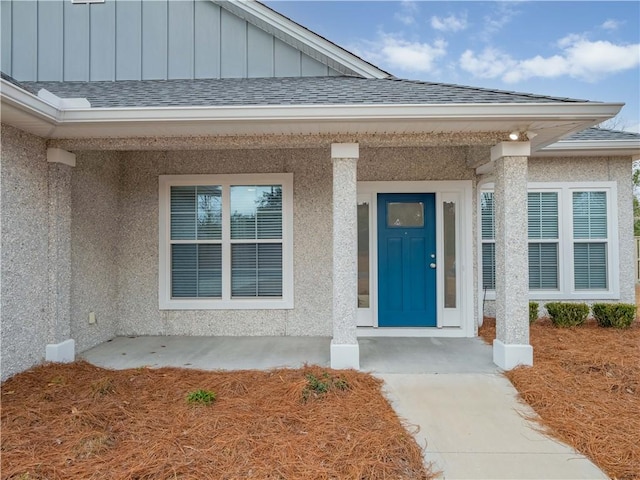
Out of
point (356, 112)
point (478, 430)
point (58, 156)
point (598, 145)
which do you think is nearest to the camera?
point (478, 430)

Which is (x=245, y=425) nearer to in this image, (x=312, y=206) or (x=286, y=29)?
(x=312, y=206)

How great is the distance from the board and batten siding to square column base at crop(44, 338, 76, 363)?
14.1 ft

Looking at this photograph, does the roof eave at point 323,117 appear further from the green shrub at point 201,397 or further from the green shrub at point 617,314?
the green shrub at point 617,314

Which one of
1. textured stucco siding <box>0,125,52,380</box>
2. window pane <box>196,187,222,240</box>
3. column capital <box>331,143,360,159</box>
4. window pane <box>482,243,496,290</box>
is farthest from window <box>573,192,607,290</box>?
textured stucco siding <box>0,125,52,380</box>

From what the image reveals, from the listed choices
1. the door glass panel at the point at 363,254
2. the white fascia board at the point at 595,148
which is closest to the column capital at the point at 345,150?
the door glass panel at the point at 363,254

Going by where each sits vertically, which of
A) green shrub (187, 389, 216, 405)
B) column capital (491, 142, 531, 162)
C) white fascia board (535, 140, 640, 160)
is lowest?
green shrub (187, 389, 216, 405)

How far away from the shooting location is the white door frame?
5.85 m

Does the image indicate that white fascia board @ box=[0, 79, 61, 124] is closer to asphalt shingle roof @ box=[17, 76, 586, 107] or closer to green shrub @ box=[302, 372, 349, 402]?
asphalt shingle roof @ box=[17, 76, 586, 107]

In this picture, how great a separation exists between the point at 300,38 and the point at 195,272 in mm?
4232

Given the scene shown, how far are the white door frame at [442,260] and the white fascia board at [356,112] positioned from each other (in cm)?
199

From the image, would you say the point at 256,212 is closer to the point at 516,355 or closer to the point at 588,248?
the point at 516,355

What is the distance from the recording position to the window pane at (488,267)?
22.6 feet

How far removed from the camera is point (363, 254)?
6.05 metres

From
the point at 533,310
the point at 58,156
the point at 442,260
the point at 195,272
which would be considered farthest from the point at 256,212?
the point at 533,310
